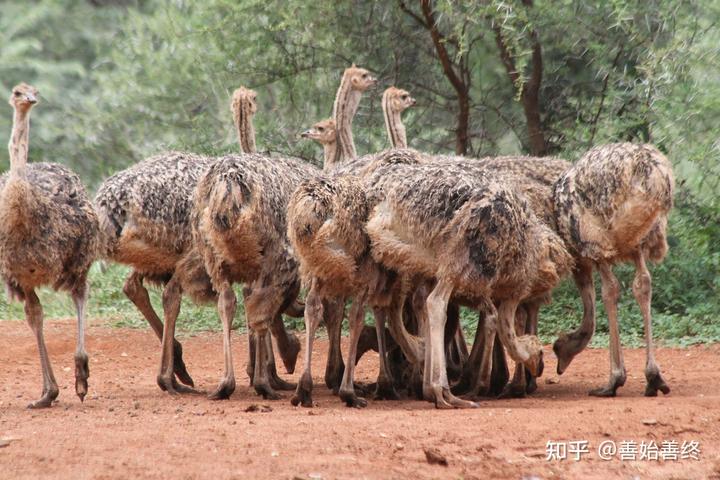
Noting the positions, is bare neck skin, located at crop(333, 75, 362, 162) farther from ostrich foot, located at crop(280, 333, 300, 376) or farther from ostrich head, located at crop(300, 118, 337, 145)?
ostrich foot, located at crop(280, 333, 300, 376)

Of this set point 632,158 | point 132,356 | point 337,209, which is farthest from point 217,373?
point 632,158

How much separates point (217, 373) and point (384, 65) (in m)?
4.63

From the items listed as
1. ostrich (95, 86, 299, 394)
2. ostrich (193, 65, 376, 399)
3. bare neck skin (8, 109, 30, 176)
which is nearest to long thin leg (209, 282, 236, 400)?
ostrich (193, 65, 376, 399)

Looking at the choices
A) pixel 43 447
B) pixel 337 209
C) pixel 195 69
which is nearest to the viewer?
pixel 43 447

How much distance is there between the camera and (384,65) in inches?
526

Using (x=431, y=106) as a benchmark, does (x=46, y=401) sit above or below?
below

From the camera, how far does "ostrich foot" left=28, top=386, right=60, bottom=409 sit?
8.04m

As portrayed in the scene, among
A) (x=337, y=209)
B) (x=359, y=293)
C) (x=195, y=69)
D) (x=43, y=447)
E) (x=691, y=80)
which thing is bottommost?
(x=43, y=447)

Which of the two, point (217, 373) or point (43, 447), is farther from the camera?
point (217, 373)

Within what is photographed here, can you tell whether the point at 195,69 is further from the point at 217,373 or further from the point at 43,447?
the point at 43,447

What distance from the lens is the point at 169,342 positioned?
895cm

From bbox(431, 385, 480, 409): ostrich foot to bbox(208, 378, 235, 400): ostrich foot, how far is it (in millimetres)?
1544

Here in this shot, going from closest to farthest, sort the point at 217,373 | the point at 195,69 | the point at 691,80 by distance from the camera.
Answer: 1. the point at 217,373
2. the point at 691,80
3. the point at 195,69

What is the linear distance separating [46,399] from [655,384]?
4.17 metres
